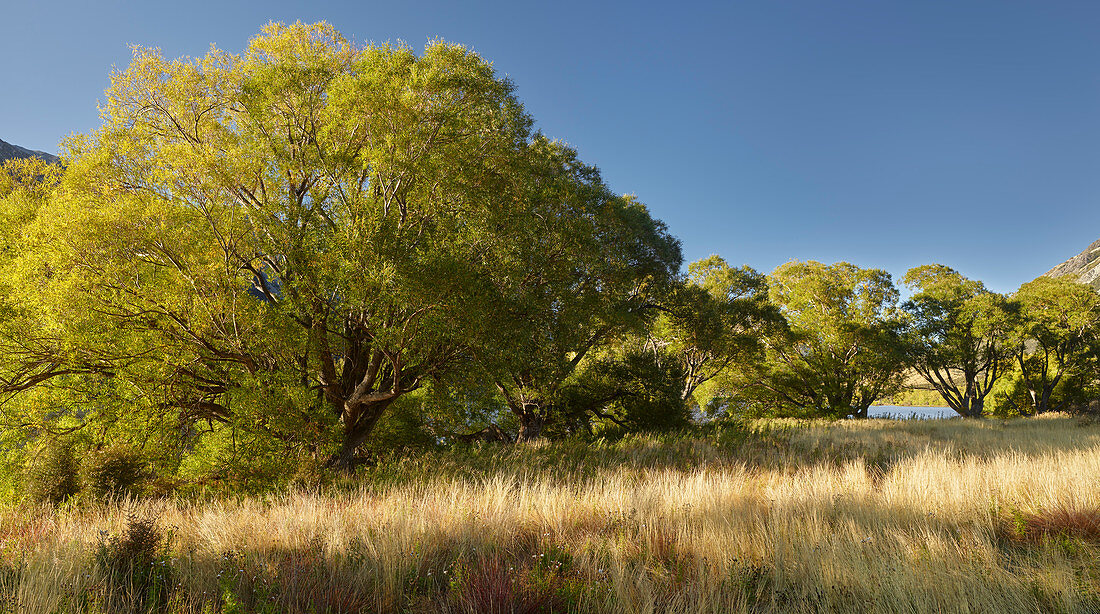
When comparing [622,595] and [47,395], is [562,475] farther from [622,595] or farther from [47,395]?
[47,395]

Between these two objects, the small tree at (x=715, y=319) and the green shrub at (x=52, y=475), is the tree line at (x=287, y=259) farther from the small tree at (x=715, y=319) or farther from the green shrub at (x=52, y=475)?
the small tree at (x=715, y=319)

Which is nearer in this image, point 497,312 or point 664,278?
point 497,312

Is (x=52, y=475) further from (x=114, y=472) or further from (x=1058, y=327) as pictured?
(x=1058, y=327)

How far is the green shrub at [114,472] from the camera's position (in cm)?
870

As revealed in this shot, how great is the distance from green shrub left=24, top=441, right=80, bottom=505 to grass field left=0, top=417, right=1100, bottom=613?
2.74m

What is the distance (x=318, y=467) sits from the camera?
9984 mm

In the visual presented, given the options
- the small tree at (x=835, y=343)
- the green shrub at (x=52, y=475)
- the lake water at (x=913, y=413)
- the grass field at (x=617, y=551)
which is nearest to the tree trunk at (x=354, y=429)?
the grass field at (x=617, y=551)

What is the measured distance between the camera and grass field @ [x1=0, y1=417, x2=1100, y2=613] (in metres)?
3.26

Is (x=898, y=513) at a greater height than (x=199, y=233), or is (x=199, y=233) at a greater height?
(x=199, y=233)

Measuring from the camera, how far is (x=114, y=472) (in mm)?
8969

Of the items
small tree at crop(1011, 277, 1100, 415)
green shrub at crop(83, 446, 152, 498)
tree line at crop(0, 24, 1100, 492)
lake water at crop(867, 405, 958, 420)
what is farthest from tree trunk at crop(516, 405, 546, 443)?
small tree at crop(1011, 277, 1100, 415)

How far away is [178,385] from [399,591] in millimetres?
9716

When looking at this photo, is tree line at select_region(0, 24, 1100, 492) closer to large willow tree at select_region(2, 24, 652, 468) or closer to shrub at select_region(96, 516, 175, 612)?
large willow tree at select_region(2, 24, 652, 468)

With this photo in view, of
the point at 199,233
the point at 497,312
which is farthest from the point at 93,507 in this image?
the point at 497,312
